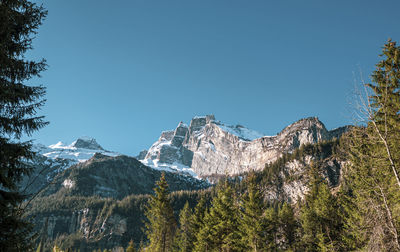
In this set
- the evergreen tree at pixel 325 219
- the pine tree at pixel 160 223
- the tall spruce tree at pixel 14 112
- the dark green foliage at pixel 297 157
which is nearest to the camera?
the tall spruce tree at pixel 14 112

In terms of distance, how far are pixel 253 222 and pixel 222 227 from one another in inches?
138

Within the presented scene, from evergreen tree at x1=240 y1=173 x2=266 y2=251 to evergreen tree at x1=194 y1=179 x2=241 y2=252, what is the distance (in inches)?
37.6

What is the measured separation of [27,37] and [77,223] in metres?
188

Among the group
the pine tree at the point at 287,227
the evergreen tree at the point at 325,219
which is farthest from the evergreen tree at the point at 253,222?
the pine tree at the point at 287,227

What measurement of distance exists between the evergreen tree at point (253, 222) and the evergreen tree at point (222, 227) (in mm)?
955

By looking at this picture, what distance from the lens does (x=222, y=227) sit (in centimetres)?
2489

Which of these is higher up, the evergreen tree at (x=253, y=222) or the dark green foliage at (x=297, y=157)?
the dark green foliage at (x=297, y=157)

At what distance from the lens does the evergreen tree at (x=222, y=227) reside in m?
24.8

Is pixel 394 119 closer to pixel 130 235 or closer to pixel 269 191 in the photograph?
pixel 269 191

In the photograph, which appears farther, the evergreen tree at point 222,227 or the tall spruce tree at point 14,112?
the evergreen tree at point 222,227

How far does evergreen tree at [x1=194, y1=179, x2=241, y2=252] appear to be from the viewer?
24.8 meters

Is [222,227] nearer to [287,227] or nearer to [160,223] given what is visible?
[160,223]

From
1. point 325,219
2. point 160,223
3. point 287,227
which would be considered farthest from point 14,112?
point 287,227

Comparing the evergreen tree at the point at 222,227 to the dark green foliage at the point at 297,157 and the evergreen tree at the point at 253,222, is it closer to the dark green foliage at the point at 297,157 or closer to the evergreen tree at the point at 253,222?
the evergreen tree at the point at 253,222
